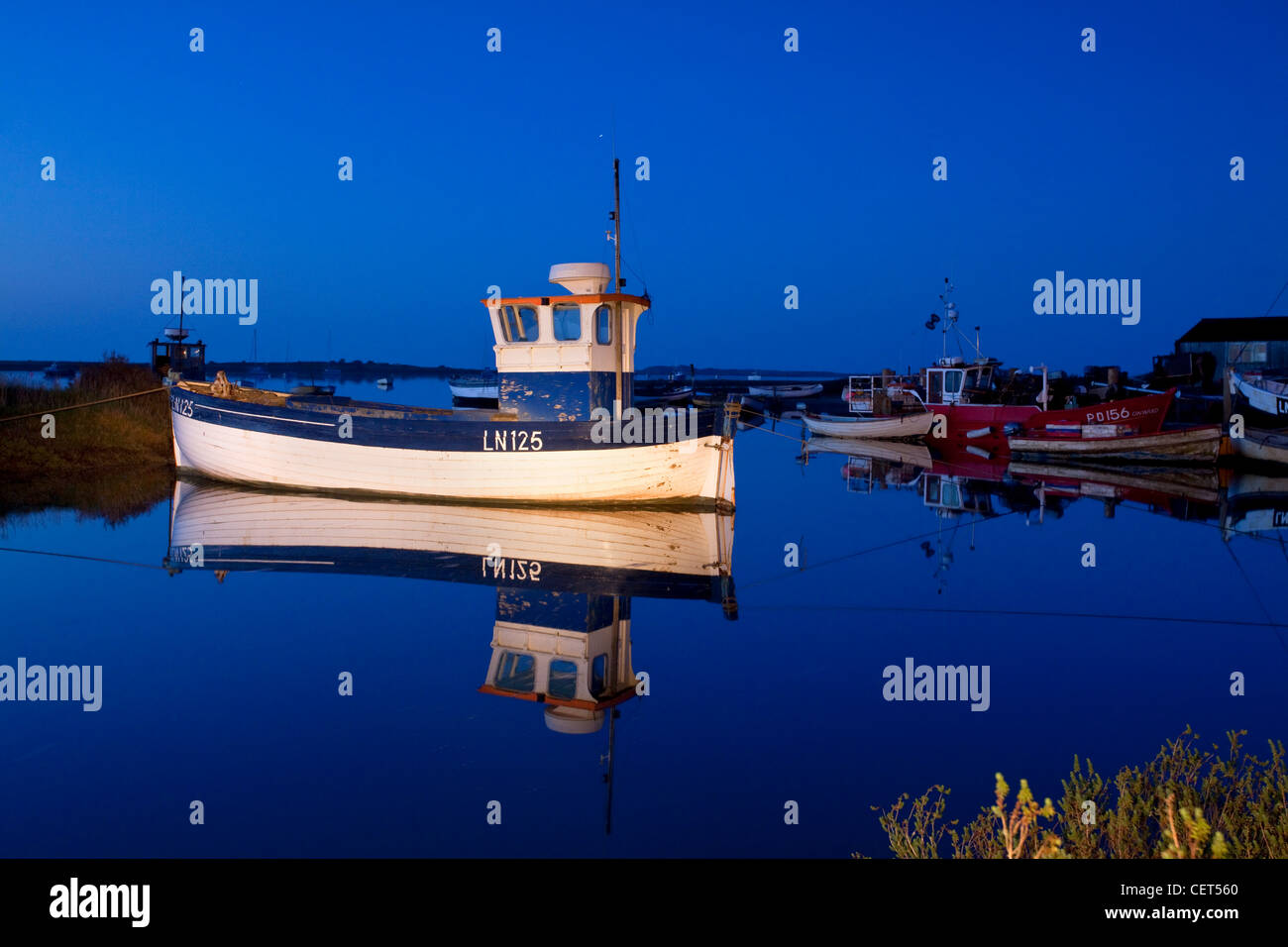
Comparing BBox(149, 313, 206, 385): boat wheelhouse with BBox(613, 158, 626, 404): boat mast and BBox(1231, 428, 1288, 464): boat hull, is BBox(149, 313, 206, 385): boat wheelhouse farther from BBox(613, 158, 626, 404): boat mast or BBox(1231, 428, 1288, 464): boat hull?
BBox(1231, 428, 1288, 464): boat hull

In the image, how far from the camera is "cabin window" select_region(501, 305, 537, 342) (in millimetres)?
17978

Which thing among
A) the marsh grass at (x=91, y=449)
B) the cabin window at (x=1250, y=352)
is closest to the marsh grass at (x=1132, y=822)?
→ the marsh grass at (x=91, y=449)

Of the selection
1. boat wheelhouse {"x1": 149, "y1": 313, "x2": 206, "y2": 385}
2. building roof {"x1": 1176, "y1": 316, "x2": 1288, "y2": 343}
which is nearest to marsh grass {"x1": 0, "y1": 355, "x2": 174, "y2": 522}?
boat wheelhouse {"x1": 149, "y1": 313, "x2": 206, "y2": 385}

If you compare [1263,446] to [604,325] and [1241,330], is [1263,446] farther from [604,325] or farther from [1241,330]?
[1241,330]

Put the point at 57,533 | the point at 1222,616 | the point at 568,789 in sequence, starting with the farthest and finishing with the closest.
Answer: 1. the point at 57,533
2. the point at 1222,616
3. the point at 568,789

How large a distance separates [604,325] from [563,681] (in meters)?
9.81

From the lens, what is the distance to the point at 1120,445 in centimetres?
2867

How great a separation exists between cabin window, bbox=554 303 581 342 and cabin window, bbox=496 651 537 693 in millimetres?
9004

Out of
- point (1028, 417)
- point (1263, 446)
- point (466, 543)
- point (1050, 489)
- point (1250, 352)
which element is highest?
point (1250, 352)

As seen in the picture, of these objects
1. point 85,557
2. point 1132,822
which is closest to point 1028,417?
point 85,557
